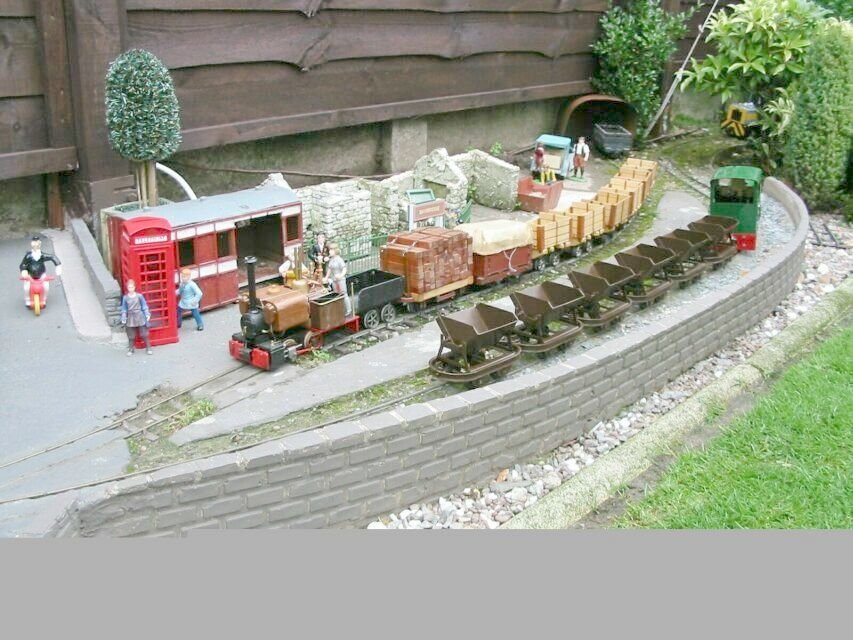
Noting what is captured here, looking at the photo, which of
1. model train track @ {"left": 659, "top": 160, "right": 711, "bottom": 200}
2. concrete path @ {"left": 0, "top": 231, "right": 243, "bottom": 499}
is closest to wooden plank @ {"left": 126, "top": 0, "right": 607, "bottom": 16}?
concrete path @ {"left": 0, "top": 231, "right": 243, "bottom": 499}

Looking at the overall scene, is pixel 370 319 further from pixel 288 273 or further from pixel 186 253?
pixel 186 253

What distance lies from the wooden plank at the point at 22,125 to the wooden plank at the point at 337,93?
102 inches

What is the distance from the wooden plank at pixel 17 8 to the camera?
15.6m

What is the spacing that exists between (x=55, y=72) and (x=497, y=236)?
8238mm

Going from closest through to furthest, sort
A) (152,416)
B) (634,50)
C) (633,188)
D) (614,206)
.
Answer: (152,416) → (614,206) → (633,188) → (634,50)

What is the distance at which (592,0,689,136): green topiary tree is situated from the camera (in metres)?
28.4

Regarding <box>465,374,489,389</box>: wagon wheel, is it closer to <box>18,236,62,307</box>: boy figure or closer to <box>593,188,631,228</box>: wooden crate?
<box>18,236,62,307</box>: boy figure

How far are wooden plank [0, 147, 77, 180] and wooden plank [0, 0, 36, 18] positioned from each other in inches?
88.4

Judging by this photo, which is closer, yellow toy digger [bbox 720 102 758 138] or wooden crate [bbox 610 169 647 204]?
wooden crate [bbox 610 169 647 204]

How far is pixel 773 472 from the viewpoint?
38.8 feet

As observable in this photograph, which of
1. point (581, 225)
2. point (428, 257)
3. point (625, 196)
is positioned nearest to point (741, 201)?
point (625, 196)

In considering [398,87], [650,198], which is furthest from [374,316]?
[650,198]

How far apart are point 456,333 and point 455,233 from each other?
3.70m

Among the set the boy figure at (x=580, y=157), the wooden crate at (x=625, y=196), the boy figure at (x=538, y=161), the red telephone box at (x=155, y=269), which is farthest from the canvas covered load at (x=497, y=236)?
the boy figure at (x=580, y=157)
